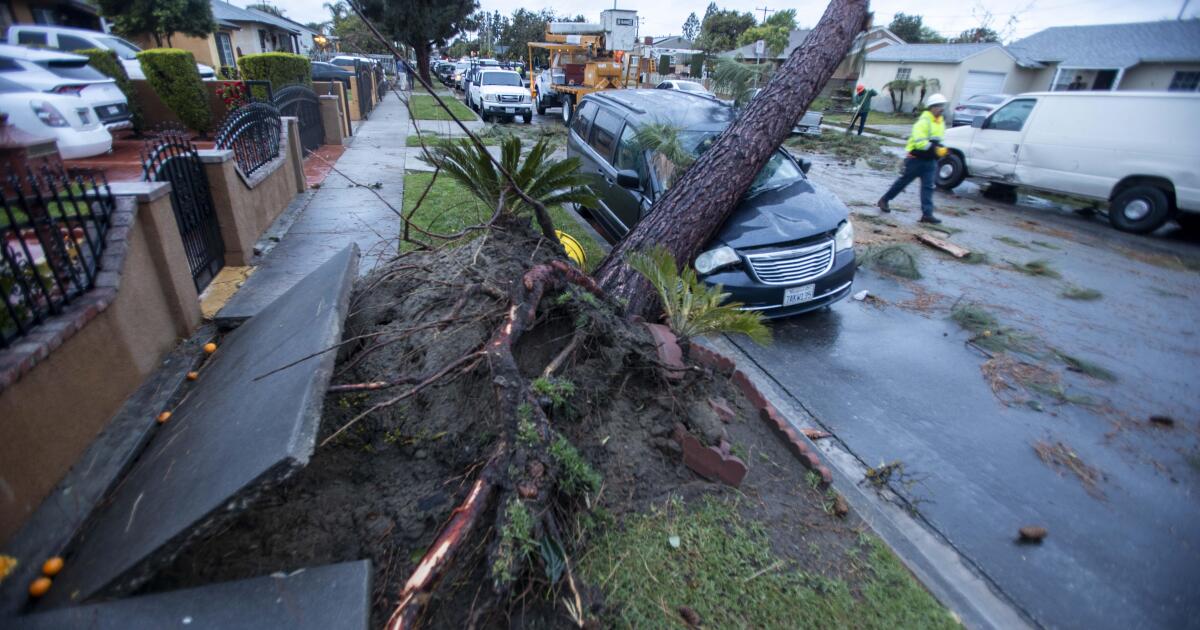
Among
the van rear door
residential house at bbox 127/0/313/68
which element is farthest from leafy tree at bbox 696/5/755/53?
the van rear door

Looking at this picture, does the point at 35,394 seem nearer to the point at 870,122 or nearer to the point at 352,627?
the point at 352,627

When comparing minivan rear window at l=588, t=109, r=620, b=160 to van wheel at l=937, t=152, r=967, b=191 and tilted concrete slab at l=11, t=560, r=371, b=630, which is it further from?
van wheel at l=937, t=152, r=967, b=191

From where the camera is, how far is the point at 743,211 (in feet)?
17.1

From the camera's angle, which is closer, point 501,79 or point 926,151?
point 926,151

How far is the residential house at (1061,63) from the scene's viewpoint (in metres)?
26.4

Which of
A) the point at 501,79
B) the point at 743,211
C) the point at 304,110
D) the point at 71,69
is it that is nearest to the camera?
the point at 743,211

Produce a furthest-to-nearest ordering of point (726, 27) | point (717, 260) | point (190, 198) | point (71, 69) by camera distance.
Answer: point (726, 27) < point (71, 69) < point (717, 260) < point (190, 198)

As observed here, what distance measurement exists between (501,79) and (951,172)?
15.3m

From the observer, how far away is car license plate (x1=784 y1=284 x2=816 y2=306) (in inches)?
190

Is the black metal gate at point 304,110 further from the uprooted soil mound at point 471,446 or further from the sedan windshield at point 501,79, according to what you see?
the sedan windshield at point 501,79

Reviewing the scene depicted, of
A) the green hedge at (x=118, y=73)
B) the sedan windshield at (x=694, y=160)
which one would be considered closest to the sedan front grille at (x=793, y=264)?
the sedan windshield at (x=694, y=160)

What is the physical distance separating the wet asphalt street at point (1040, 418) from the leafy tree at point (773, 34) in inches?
1323

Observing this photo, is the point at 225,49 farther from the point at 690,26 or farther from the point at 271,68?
the point at 690,26

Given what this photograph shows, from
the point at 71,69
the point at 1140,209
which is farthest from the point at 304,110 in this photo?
the point at 1140,209
